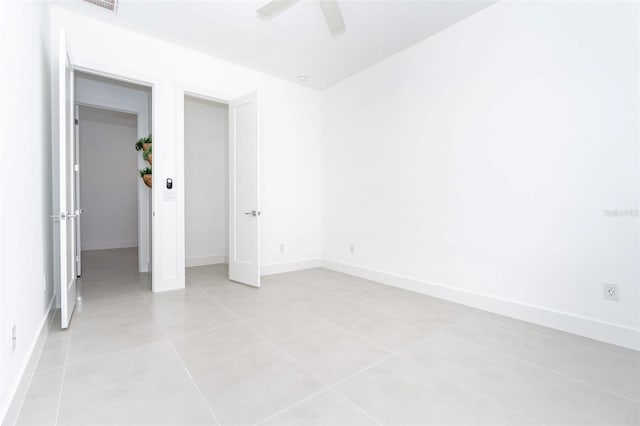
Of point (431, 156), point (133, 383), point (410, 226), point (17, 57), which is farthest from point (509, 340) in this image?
point (17, 57)

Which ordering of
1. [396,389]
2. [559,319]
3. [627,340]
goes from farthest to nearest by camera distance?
1. [559,319]
2. [627,340]
3. [396,389]

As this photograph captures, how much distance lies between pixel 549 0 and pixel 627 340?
2792 millimetres

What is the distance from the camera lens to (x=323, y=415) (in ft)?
4.93

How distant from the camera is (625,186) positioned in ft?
7.41

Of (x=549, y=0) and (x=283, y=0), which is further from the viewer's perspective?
(x=549, y=0)

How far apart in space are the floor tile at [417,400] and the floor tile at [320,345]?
0.13 metres

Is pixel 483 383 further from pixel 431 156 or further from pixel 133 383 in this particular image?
pixel 431 156

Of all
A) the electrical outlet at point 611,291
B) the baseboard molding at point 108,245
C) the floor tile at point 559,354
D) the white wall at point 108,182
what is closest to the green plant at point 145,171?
the white wall at point 108,182

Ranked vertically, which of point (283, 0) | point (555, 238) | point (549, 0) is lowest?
point (555, 238)

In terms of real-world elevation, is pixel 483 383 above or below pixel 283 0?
below

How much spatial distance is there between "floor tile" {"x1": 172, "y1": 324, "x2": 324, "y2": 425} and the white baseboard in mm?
2084

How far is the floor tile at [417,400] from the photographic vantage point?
1.48 metres

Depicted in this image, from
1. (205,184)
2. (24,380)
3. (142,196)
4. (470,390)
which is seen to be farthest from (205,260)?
(470,390)

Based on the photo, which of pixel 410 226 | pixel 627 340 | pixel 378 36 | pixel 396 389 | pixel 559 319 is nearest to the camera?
pixel 396 389
